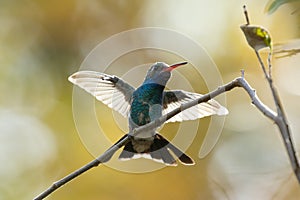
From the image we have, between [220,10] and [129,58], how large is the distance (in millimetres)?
795

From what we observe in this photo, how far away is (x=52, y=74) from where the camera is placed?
14.5 feet

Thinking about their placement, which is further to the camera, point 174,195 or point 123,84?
point 174,195

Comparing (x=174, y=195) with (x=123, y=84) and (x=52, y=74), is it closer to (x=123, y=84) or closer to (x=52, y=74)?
(x=52, y=74)

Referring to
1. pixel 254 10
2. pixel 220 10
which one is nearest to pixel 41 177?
pixel 220 10

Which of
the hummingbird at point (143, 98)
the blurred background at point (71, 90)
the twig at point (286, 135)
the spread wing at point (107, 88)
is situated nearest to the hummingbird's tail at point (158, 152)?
the hummingbird at point (143, 98)

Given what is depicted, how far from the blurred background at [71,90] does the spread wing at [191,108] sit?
1.34 metres

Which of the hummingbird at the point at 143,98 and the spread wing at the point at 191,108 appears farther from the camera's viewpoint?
the hummingbird at the point at 143,98

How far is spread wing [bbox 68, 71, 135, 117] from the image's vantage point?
5.48ft

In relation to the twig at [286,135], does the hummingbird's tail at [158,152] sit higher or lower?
lower

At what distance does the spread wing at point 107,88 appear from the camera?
5.48ft

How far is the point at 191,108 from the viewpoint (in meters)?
1.54

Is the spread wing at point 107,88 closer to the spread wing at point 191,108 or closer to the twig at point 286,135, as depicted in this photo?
the spread wing at point 191,108

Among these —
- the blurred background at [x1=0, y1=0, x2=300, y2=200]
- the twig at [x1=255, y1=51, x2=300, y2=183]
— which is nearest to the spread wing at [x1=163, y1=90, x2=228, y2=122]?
the twig at [x1=255, y1=51, x2=300, y2=183]

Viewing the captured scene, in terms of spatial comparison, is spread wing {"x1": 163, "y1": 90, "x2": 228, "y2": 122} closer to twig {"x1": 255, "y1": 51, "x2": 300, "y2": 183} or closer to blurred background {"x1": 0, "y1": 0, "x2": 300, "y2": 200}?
twig {"x1": 255, "y1": 51, "x2": 300, "y2": 183}
